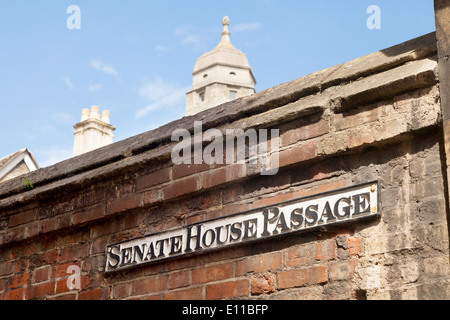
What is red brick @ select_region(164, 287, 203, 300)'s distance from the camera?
143 inches

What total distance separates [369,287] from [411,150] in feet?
2.24

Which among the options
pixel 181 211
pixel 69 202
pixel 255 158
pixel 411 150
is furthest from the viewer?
pixel 69 202

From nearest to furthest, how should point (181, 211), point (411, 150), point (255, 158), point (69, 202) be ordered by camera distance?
point (411, 150), point (255, 158), point (181, 211), point (69, 202)

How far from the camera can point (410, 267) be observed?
297cm

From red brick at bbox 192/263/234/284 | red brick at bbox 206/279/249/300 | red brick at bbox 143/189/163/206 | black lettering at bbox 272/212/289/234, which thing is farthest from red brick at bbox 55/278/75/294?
black lettering at bbox 272/212/289/234

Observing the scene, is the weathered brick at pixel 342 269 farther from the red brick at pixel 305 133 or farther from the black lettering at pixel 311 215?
the red brick at pixel 305 133

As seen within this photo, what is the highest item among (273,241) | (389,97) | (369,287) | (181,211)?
(389,97)

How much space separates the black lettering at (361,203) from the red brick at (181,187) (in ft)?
3.36

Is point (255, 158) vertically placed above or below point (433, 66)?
below

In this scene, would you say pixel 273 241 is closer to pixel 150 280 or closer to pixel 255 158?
pixel 255 158

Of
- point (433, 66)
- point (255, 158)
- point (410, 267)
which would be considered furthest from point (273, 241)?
point (433, 66)

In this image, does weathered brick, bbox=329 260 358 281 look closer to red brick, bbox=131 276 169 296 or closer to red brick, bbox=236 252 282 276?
red brick, bbox=236 252 282 276

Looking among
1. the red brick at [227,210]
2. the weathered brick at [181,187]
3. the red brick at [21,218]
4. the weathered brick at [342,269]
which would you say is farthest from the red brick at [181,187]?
the red brick at [21,218]

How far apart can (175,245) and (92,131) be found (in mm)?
21013
